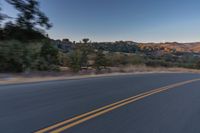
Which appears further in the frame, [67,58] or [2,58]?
[67,58]

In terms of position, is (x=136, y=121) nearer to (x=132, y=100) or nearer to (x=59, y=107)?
(x=59, y=107)

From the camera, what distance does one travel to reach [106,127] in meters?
6.59

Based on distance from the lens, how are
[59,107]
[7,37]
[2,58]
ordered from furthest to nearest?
1. [7,37]
2. [2,58]
3. [59,107]

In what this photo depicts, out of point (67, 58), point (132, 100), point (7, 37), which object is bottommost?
point (67, 58)

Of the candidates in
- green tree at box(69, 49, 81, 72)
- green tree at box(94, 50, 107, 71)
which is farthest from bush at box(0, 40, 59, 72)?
green tree at box(94, 50, 107, 71)

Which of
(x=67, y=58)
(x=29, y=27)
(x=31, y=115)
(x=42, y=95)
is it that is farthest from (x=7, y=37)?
(x=67, y=58)

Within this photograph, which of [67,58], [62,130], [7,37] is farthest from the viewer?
[67,58]

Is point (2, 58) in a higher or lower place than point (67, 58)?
higher

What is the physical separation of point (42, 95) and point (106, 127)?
485cm

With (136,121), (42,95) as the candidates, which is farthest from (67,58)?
(136,121)

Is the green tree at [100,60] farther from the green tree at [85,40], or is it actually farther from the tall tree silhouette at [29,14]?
the tall tree silhouette at [29,14]

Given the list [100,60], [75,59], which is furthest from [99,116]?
[100,60]

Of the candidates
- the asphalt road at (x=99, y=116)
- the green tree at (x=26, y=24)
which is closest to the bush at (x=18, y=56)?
the green tree at (x=26, y=24)

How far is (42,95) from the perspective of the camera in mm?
10961
